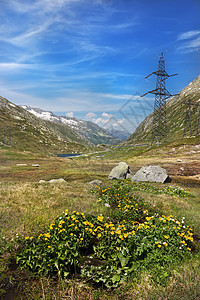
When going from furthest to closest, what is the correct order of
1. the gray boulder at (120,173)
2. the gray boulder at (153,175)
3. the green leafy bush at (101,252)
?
1. the gray boulder at (120,173)
2. the gray boulder at (153,175)
3. the green leafy bush at (101,252)

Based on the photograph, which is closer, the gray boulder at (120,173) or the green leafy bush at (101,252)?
the green leafy bush at (101,252)

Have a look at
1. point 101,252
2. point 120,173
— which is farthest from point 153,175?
point 101,252

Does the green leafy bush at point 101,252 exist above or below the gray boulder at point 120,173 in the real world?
above

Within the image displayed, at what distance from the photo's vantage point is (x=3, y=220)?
28.5ft

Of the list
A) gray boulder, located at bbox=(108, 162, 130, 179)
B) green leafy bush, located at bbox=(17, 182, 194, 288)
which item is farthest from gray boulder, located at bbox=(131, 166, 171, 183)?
green leafy bush, located at bbox=(17, 182, 194, 288)

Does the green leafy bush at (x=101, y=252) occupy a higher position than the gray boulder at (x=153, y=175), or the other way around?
the green leafy bush at (x=101, y=252)

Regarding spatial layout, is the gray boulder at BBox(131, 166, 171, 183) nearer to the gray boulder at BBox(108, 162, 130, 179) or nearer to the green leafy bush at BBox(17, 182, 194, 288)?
the gray boulder at BBox(108, 162, 130, 179)

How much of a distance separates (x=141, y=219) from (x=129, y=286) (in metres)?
6.02

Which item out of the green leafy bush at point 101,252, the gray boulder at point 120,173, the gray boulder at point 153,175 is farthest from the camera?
the gray boulder at point 120,173

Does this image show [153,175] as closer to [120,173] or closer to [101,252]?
[120,173]

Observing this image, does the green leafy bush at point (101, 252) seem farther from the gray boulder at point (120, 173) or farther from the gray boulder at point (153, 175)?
the gray boulder at point (120, 173)

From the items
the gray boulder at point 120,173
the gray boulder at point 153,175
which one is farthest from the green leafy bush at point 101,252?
the gray boulder at point 120,173

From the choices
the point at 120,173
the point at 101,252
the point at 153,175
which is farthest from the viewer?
the point at 120,173

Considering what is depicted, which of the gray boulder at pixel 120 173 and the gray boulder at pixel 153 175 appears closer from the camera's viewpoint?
the gray boulder at pixel 153 175
